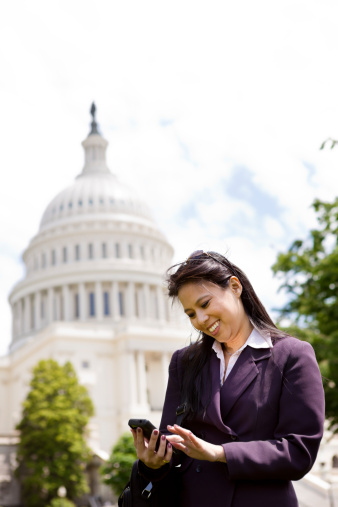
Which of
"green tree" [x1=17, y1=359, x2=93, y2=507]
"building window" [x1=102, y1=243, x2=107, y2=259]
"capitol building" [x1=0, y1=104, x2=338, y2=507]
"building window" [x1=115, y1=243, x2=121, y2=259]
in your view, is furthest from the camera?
"building window" [x1=115, y1=243, x2=121, y2=259]

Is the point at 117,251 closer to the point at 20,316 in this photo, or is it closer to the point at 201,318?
the point at 20,316

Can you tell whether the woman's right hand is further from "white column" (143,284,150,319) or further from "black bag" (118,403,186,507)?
"white column" (143,284,150,319)

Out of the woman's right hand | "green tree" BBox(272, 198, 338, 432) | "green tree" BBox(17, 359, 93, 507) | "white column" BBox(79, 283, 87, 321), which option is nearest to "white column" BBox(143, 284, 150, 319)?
"white column" BBox(79, 283, 87, 321)

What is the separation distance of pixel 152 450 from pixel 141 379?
52.3 meters

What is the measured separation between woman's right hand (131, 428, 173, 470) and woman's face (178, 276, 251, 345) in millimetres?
649

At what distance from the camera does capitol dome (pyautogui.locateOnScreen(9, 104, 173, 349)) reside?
7056cm

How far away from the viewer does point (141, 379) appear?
179 ft

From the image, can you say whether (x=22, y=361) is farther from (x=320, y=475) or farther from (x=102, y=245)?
(x=320, y=475)

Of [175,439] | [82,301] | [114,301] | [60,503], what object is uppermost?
[82,301]

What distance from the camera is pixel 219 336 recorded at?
11.5ft

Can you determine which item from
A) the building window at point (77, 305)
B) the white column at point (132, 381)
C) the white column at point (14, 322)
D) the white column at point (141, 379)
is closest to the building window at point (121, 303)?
the building window at point (77, 305)

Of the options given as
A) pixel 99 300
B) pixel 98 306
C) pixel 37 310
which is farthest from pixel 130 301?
pixel 37 310

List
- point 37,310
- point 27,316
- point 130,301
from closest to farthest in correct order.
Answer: point 130,301
point 37,310
point 27,316

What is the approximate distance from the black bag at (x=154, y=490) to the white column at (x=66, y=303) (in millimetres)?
66665
